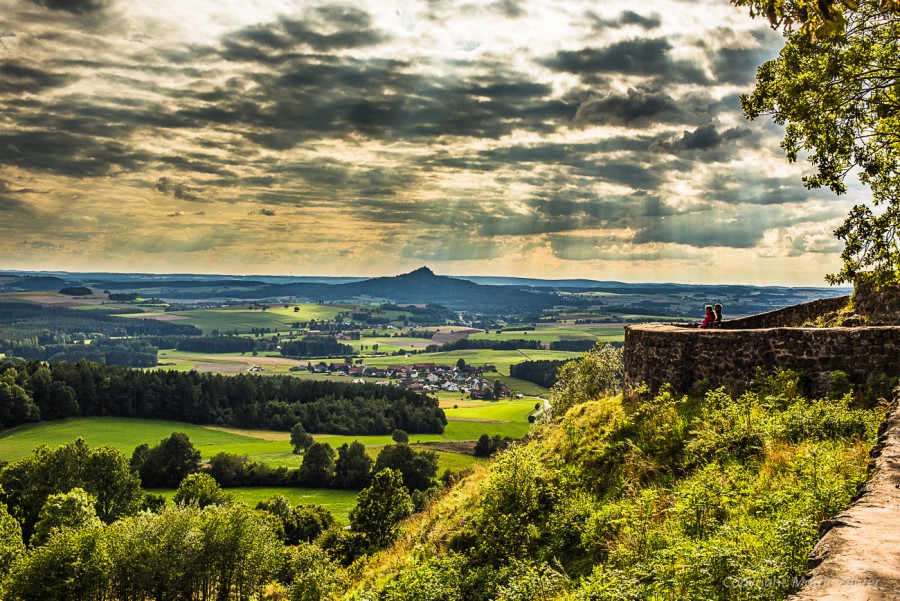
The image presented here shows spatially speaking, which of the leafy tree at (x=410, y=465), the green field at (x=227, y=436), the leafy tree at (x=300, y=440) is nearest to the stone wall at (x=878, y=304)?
the leafy tree at (x=410, y=465)

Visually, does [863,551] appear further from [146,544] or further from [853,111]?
A: [146,544]

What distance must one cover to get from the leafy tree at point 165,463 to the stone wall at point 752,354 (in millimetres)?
84929

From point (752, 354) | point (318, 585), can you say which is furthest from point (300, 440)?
point (752, 354)

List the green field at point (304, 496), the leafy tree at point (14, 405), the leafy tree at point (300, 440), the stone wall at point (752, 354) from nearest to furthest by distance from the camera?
the stone wall at point (752, 354) → the green field at point (304, 496) → the leafy tree at point (14, 405) → the leafy tree at point (300, 440)

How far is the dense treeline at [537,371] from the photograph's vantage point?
166 meters

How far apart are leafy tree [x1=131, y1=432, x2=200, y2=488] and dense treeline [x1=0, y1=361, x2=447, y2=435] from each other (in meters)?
36.8

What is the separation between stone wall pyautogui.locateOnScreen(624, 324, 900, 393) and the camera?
48.0ft

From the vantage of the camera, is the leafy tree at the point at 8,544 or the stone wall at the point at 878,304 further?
the leafy tree at the point at 8,544

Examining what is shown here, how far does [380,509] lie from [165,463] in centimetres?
5084

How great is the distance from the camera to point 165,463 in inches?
3450

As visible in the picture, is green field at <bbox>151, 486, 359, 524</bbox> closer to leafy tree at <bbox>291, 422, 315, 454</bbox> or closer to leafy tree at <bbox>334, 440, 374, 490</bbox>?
leafy tree at <bbox>334, 440, 374, 490</bbox>

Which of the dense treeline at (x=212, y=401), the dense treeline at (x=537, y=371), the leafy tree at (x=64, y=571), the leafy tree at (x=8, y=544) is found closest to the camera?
the leafy tree at (x=64, y=571)

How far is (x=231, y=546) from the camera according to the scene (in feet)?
147

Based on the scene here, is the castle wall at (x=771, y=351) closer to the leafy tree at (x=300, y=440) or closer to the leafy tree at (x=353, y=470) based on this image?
the leafy tree at (x=353, y=470)
